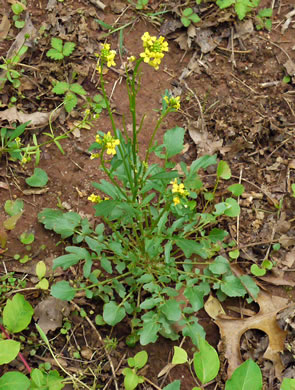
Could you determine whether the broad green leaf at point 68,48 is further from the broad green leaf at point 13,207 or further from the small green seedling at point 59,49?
the broad green leaf at point 13,207

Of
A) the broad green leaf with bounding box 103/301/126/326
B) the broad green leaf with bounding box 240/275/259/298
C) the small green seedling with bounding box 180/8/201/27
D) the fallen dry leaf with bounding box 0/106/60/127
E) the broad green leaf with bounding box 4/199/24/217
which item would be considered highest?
the small green seedling with bounding box 180/8/201/27

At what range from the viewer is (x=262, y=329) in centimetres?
279

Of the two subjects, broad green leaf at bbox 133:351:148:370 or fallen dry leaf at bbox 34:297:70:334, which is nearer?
broad green leaf at bbox 133:351:148:370

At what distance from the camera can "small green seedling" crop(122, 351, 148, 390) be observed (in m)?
2.53

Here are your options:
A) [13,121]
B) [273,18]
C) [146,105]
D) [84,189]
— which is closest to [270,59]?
[273,18]

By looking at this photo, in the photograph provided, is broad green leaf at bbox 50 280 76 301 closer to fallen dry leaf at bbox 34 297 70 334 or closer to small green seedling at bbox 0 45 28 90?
fallen dry leaf at bbox 34 297 70 334

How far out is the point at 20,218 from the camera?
3170mm

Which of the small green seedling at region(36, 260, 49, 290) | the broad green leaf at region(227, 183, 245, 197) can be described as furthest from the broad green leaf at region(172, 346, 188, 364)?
the broad green leaf at region(227, 183, 245, 197)

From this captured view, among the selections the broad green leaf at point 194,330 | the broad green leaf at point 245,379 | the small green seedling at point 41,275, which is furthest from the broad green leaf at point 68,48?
the broad green leaf at point 245,379

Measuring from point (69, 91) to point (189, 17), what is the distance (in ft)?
4.35

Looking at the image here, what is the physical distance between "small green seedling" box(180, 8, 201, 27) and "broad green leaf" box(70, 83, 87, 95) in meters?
1.15

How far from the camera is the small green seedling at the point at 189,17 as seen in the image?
12.9ft

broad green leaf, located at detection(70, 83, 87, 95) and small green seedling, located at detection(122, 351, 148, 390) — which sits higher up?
broad green leaf, located at detection(70, 83, 87, 95)

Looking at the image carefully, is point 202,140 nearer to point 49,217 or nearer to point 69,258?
point 49,217
